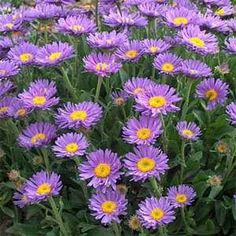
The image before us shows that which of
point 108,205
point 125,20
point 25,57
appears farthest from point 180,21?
point 108,205

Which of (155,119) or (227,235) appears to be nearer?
(155,119)

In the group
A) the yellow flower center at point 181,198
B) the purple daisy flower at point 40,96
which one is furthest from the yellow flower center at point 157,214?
the purple daisy flower at point 40,96

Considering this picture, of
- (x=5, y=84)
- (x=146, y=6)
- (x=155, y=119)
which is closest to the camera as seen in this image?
(x=155, y=119)

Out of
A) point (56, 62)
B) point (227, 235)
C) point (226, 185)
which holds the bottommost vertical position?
point (227, 235)

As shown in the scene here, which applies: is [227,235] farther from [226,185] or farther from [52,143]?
[52,143]

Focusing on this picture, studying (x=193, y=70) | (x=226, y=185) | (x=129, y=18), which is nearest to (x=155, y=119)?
(x=193, y=70)

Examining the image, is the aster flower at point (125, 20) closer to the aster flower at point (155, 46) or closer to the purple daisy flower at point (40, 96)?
the aster flower at point (155, 46)
